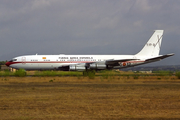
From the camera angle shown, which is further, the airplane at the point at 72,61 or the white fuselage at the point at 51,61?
the white fuselage at the point at 51,61

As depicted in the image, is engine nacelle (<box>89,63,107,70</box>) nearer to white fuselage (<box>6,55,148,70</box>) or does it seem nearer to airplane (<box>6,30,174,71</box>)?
airplane (<box>6,30,174,71</box>)

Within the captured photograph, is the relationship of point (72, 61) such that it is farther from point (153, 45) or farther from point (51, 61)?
point (153, 45)

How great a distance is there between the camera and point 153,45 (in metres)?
42.9

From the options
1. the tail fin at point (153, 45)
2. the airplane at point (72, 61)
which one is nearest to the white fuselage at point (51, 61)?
the airplane at point (72, 61)

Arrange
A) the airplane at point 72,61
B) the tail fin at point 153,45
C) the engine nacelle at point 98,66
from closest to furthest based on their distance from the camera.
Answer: the engine nacelle at point 98,66 → the airplane at point 72,61 → the tail fin at point 153,45

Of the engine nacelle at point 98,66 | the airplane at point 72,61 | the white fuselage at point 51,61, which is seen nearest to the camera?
the engine nacelle at point 98,66

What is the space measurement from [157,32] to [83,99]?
106 feet

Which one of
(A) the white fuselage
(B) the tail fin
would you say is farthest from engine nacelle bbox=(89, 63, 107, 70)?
(B) the tail fin

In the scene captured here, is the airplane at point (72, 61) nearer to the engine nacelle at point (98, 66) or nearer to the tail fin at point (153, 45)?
the engine nacelle at point (98, 66)

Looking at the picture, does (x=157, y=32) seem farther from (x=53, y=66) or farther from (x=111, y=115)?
(x=111, y=115)

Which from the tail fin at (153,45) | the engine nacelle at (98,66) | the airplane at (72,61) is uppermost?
the tail fin at (153,45)

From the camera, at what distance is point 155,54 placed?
43.0 meters

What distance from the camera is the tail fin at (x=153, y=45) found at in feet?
140

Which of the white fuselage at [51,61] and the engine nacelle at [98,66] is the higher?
the white fuselage at [51,61]
